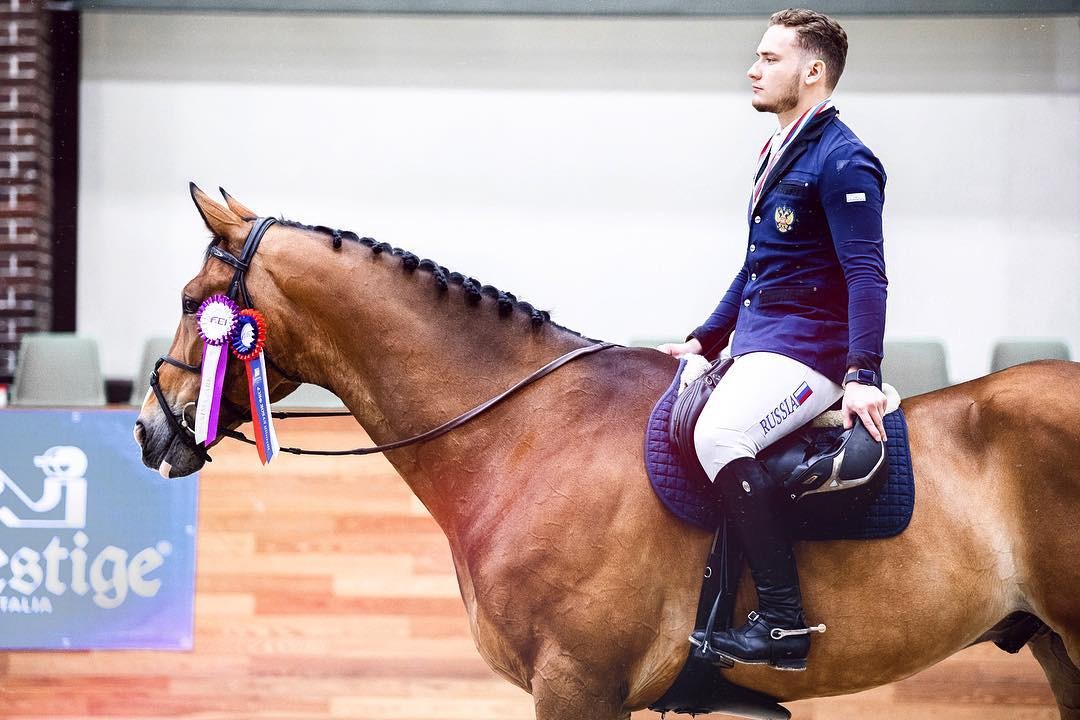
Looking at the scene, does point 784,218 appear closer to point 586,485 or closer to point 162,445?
point 586,485

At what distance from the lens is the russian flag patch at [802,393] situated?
6.51 ft

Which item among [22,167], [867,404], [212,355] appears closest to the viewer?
[867,404]

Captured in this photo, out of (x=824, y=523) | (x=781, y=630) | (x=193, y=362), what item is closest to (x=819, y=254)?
(x=824, y=523)

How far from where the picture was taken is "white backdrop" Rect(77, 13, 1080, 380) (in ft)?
19.0

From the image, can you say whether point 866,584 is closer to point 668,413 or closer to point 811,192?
point 668,413

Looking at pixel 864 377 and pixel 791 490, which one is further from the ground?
pixel 864 377

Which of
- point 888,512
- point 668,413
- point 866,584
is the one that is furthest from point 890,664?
point 668,413

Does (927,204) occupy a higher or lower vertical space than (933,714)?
higher

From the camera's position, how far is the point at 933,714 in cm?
334

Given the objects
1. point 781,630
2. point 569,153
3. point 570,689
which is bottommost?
point 570,689

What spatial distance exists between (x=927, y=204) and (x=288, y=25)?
4123 mm

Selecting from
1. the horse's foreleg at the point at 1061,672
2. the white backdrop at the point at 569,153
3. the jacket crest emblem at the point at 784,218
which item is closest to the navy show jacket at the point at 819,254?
the jacket crest emblem at the point at 784,218

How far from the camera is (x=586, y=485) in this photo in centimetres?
204

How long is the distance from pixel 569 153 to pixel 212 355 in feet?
13.3
